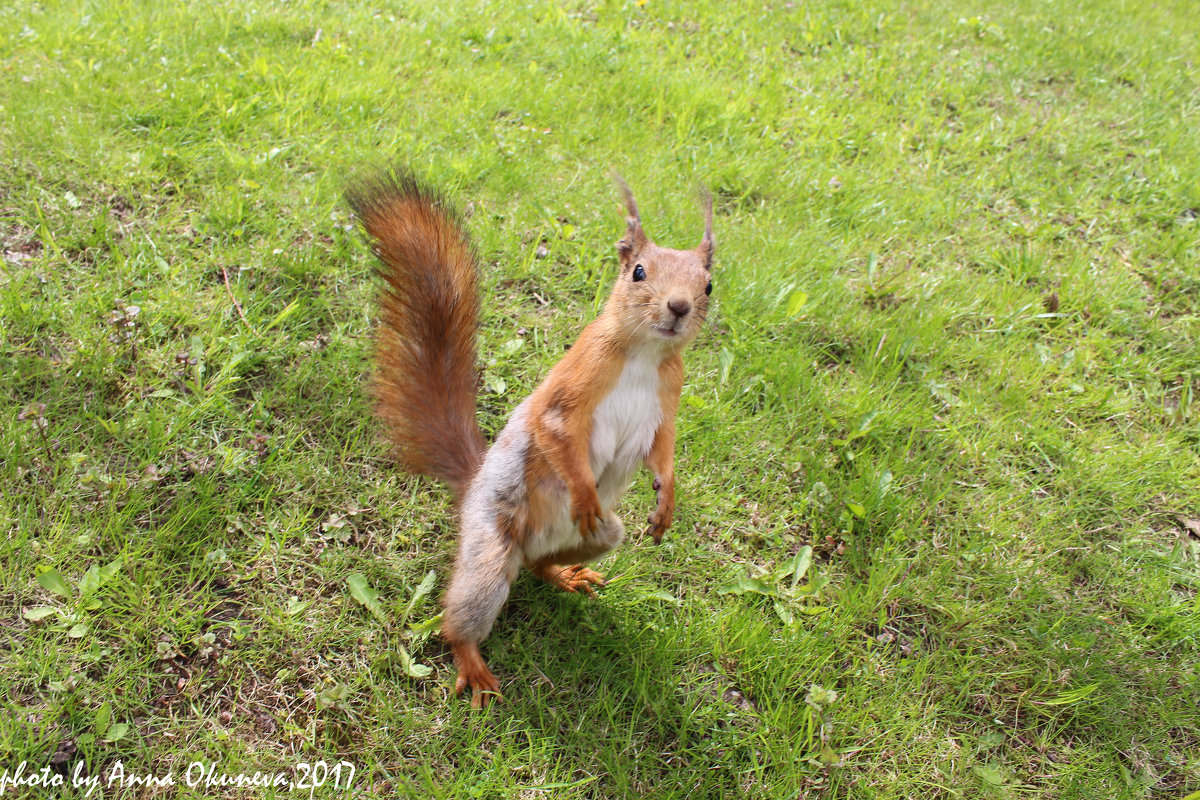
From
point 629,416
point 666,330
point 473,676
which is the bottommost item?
point 473,676

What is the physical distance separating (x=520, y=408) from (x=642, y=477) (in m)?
0.58

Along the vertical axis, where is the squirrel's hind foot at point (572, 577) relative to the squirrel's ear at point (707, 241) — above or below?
below

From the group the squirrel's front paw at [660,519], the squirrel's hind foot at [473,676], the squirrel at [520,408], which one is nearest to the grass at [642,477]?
the squirrel's hind foot at [473,676]

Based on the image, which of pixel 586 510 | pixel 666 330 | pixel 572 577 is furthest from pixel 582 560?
pixel 666 330

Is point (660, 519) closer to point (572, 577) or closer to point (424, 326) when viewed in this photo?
point (572, 577)

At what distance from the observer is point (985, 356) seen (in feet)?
9.20

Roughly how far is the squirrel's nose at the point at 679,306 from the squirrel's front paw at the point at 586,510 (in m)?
0.42

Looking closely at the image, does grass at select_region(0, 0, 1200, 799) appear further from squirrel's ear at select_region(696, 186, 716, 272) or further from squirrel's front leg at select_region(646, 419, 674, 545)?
squirrel's ear at select_region(696, 186, 716, 272)

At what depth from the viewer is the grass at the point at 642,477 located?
181 cm

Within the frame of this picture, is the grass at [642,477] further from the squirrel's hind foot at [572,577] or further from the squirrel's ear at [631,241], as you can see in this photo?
the squirrel's ear at [631,241]

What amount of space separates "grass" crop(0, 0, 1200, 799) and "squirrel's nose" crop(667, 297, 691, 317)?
0.82 m

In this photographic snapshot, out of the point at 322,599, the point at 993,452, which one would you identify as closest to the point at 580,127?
the point at 993,452

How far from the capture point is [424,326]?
6.56ft

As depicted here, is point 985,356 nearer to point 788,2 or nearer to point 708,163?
point 708,163
